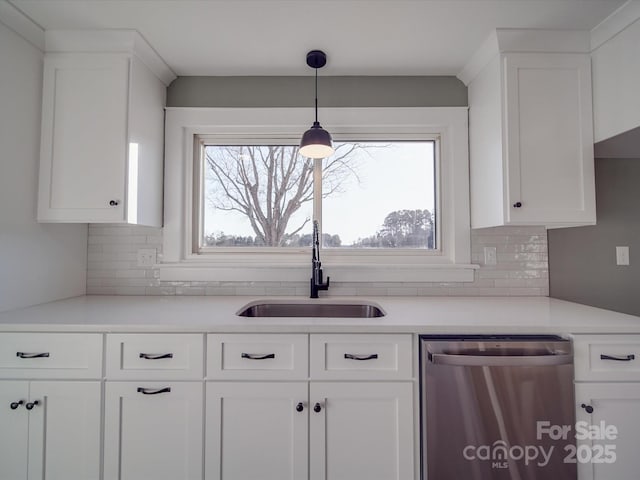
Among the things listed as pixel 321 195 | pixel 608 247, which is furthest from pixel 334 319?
pixel 608 247

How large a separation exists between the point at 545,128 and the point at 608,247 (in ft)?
2.36

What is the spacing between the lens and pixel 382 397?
1.25 meters

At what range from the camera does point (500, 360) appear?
1194mm

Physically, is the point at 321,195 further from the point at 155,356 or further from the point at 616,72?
the point at 616,72

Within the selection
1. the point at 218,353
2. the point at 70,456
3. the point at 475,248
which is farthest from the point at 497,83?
the point at 70,456

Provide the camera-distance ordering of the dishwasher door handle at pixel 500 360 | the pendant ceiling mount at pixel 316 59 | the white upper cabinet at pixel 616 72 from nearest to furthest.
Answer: the dishwasher door handle at pixel 500 360
the white upper cabinet at pixel 616 72
the pendant ceiling mount at pixel 316 59

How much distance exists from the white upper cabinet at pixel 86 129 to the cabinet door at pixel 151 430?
34.2 inches

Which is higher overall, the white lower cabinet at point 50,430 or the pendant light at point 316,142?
the pendant light at point 316,142

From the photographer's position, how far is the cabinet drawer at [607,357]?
4.03 ft

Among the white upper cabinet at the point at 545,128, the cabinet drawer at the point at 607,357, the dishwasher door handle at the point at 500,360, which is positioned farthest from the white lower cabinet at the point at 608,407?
the white upper cabinet at the point at 545,128

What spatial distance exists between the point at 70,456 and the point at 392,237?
6.37 ft

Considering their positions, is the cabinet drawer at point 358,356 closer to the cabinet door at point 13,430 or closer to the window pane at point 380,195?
the window pane at point 380,195

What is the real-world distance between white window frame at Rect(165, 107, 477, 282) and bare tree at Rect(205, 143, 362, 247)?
0.14 metres

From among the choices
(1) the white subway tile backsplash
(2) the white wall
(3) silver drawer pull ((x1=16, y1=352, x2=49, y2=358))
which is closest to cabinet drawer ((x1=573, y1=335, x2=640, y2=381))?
(1) the white subway tile backsplash
